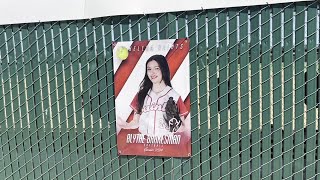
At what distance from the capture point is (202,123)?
373 cm

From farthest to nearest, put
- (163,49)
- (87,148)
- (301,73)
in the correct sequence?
1. (87,148)
2. (163,49)
3. (301,73)

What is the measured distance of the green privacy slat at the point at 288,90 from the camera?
11.1 ft

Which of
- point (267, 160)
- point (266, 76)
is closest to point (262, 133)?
point (267, 160)

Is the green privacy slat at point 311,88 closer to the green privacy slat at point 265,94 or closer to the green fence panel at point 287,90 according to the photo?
the green fence panel at point 287,90

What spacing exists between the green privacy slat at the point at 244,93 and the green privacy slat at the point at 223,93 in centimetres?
14

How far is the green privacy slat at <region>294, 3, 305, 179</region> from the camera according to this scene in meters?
3.37

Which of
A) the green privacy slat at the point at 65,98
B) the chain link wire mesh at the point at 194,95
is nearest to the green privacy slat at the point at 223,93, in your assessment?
the chain link wire mesh at the point at 194,95

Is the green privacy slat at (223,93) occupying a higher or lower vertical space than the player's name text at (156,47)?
lower

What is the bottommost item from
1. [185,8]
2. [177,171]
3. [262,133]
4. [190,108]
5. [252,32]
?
[177,171]

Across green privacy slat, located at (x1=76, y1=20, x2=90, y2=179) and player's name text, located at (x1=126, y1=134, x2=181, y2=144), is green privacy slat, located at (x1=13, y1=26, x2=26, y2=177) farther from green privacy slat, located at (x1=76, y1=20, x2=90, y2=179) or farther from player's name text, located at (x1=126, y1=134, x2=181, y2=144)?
player's name text, located at (x1=126, y1=134, x2=181, y2=144)

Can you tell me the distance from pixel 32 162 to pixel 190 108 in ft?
6.53

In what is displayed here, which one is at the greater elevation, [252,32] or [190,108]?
[252,32]

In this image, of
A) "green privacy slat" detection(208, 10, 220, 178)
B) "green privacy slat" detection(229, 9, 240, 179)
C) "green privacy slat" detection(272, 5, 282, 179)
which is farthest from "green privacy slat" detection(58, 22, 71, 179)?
"green privacy slat" detection(272, 5, 282, 179)

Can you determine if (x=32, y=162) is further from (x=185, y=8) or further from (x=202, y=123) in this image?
(x=185, y=8)
